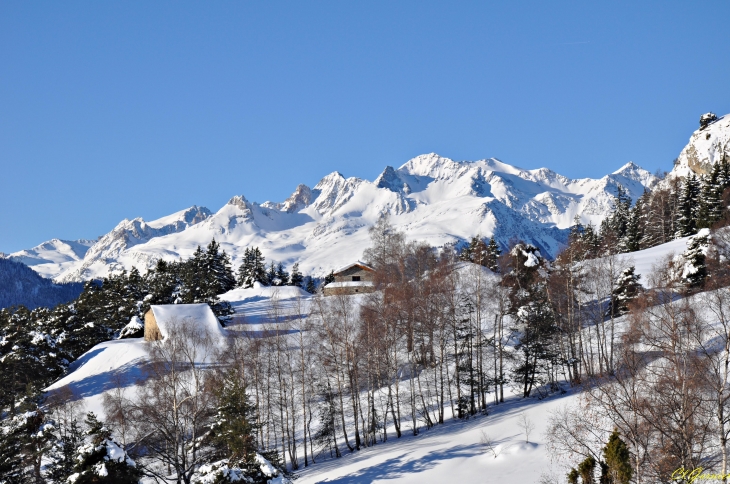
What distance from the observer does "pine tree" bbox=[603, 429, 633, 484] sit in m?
17.9

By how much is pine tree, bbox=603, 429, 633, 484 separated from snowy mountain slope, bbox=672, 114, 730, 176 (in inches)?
3852

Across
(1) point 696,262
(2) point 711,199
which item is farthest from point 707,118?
(1) point 696,262

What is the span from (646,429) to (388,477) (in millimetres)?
12554

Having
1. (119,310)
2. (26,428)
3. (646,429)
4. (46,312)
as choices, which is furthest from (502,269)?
(46,312)

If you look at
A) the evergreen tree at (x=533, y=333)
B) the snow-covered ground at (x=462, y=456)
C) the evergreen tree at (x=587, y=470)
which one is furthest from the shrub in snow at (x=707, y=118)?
the evergreen tree at (x=587, y=470)

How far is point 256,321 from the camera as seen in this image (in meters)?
59.9

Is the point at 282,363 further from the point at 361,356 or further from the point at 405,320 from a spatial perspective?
the point at 405,320

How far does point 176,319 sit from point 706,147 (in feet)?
336

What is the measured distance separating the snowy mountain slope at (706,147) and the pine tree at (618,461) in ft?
321

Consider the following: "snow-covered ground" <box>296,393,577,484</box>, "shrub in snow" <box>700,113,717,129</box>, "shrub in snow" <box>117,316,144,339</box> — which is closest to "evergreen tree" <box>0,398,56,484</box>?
"snow-covered ground" <box>296,393,577,484</box>

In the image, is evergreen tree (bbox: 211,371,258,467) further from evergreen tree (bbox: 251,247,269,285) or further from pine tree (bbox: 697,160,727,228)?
evergreen tree (bbox: 251,247,269,285)

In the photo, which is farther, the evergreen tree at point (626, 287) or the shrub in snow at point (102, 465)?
the evergreen tree at point (626, 287)

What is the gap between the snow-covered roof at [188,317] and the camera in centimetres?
5169

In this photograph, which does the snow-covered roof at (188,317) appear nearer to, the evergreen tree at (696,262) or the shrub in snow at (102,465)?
the shrub in snow at (102,465)
